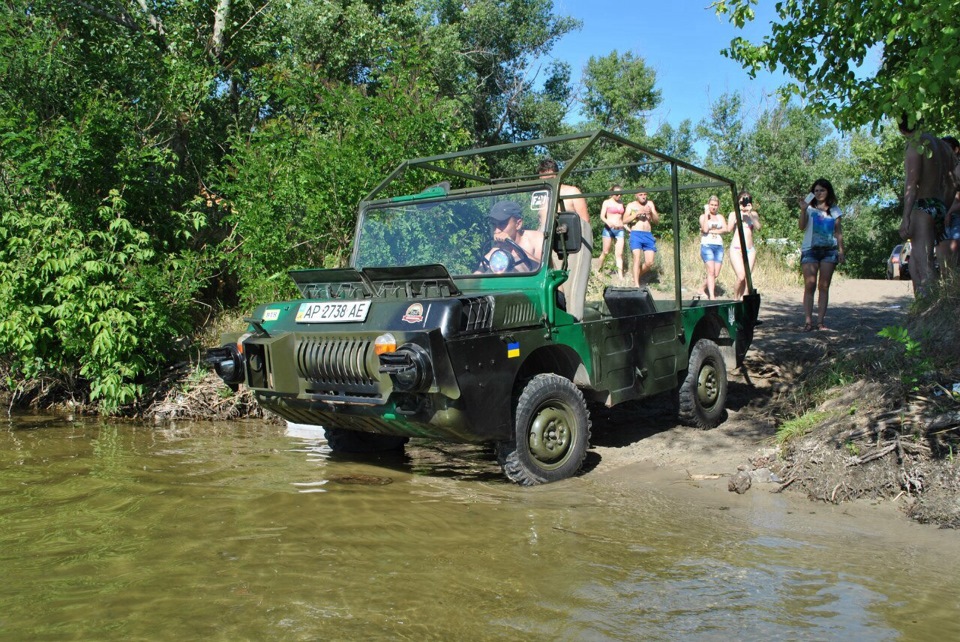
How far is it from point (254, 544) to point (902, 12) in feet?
17.8

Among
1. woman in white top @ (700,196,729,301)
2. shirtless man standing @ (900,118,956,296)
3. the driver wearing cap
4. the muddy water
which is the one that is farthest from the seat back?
woman in white top @ (700,196,729,301)

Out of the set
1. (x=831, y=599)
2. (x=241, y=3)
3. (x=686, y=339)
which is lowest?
(x=831, y=599)

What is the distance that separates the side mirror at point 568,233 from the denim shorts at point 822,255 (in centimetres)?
465

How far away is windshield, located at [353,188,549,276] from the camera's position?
611cm

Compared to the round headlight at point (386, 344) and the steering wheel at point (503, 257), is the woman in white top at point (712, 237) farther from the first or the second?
the round headlight at point (386, 344)

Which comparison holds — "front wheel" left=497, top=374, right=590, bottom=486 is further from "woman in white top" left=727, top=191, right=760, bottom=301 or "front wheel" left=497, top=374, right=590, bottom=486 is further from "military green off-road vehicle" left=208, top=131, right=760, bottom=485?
"woman in white top" left=727, top=191, right=760, bottom=301

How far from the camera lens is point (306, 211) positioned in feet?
31.6

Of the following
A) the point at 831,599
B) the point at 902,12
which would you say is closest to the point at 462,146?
the point at 902,12

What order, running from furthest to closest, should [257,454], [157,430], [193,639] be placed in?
[157,430] → [257,454] → [193,639]

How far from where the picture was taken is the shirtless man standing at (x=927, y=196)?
25.1 ft

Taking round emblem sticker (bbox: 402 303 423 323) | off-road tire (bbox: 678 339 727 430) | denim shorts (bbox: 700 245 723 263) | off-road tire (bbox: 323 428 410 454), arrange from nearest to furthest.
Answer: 1. round emblem sticker (bbox: 402 303 423 323)
2. off-road tire (bbox: 323 428 410 454)
3. off-road tire (bbox: 678 339 727 430)
4. denim shorts (bbox: 700 245 723 263)

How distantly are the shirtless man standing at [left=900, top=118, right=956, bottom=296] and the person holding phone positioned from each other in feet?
4.05

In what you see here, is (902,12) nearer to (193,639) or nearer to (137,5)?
(193,639)

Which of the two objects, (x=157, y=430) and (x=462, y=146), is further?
(x=462, y=146)
